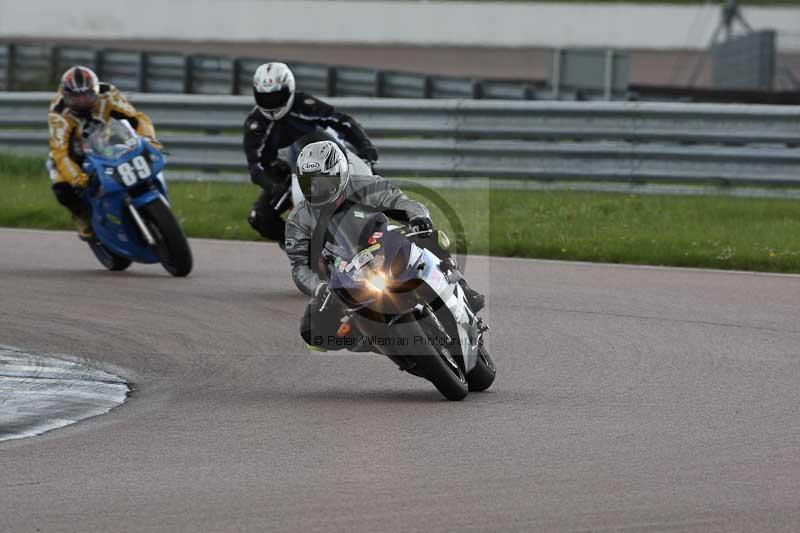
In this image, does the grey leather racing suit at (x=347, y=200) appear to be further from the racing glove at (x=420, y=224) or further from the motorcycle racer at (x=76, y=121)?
the motorcycle racer at (x=76, y=121)

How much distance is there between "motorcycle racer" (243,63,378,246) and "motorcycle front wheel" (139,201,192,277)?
75 centimetres

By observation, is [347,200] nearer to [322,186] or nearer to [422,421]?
[322,186]

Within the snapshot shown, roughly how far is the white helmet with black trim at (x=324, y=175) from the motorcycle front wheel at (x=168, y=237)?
13.9 feet

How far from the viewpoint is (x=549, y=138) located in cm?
1681

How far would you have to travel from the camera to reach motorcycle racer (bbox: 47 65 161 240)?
1241 cm

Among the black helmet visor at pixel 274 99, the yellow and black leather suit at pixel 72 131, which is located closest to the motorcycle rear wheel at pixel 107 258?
the yellow and black leather suit at pixel 72 131

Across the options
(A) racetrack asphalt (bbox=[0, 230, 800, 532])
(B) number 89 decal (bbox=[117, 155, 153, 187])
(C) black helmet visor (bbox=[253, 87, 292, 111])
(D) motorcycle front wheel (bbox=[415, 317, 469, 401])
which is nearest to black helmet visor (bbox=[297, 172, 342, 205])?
(D) motorcycle front wheel (bbox=[415, 317, 469, 401])

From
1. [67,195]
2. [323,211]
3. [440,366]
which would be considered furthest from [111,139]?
[440,366]

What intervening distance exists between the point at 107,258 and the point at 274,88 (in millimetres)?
2394

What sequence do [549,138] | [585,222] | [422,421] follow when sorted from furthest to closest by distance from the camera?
[549,138] < [585,222] < [422,421]

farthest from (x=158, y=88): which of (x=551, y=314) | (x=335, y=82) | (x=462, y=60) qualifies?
(x=551, y=314)

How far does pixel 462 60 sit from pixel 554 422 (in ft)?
112

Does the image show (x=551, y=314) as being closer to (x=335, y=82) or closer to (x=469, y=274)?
(x=469, y=274)

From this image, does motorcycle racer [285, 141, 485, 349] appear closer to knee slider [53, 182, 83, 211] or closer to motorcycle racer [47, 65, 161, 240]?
motorcycle racer [47, 65, 161, 240]
